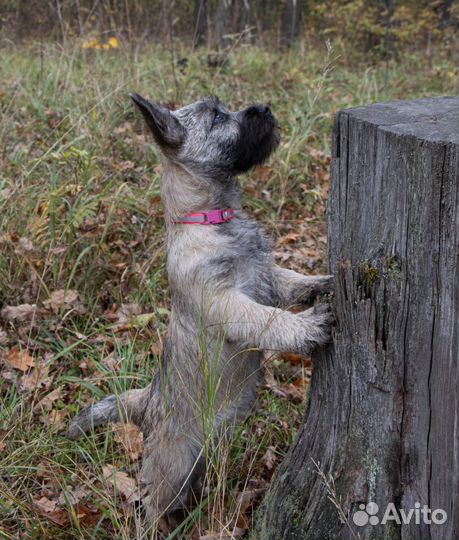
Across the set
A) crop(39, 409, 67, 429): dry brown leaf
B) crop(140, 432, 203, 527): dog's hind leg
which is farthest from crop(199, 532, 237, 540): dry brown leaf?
crop(39, 409, 67, 429): dry brown leaf

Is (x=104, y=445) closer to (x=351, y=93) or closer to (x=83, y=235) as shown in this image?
(x=83, y=235)

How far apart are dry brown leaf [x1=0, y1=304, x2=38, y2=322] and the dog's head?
157cm

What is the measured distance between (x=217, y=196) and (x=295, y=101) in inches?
175

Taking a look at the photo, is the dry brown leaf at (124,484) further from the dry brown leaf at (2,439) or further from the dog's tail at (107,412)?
the dry brown leaf at (2,439)

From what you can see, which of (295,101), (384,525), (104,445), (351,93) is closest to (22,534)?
(104,445)

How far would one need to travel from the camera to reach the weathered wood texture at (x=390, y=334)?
1993 mm

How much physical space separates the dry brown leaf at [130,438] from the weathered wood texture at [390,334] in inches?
32.2

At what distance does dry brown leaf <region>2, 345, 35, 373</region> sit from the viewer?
392cm

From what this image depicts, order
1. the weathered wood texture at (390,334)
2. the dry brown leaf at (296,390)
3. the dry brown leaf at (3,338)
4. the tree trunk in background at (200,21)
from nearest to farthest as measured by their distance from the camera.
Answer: the weathered wood texture at (390,334), the dry brown leaf at (296,390), the dry brown leaf at (3,338), the tree trunk in background at (200,21)

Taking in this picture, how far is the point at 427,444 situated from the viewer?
7.04ft

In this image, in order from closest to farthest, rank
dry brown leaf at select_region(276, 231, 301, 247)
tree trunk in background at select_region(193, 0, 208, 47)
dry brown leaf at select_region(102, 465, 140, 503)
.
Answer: dry brown leaf at select_region(102, 465, 140, 503) < dry brown leaf at select_region(276, 231, 301, 247) < tree trunk in background at select_region(193, 0, 208, 47)

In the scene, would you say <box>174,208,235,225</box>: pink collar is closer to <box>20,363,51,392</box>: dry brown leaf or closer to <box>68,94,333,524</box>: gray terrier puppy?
<box>68,94,333,524</box>: gray terrier puppy

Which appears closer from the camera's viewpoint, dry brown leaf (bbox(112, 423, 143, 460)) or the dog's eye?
dry brown leaf (bbox(112, 423, 143, 460))

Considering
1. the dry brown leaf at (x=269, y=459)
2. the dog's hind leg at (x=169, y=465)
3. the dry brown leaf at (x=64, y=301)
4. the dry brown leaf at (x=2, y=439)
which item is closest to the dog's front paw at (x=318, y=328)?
the dry brown leaf at (x=269, y=459)
